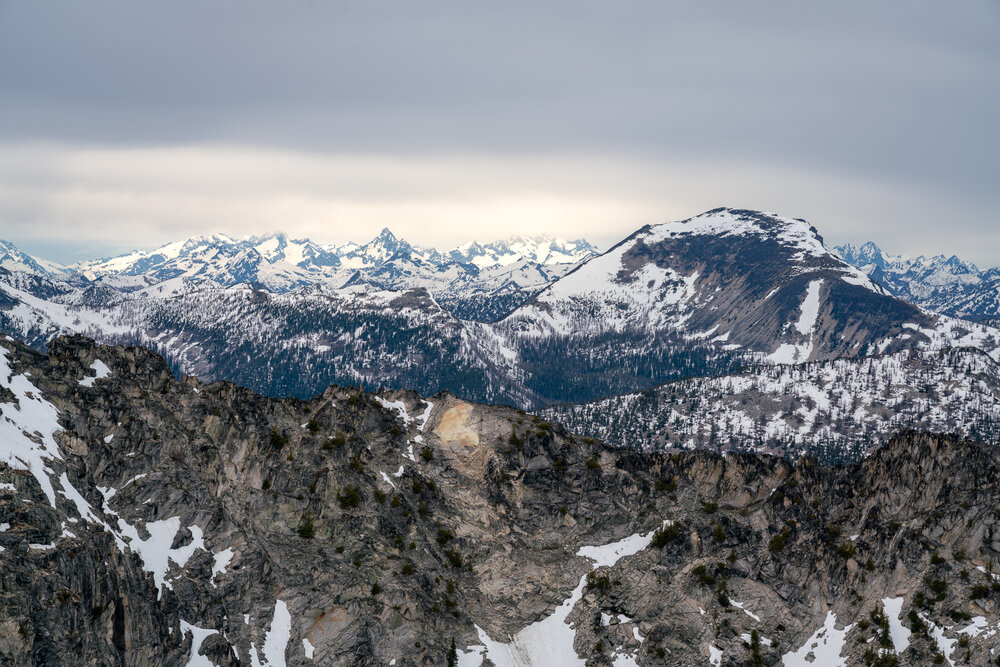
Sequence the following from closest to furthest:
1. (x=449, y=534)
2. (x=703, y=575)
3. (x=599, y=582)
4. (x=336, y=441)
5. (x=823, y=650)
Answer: (x=823, y=650)
(x=703, y=575)
(x=599, y=582)
(x=449, y=534)
(x=336, y=441)

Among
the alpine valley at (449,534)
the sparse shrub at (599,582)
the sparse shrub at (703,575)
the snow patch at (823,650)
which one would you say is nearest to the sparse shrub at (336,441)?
the alpine valley at (449,534)

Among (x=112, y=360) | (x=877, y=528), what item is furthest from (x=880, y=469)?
(x=112, y=360)

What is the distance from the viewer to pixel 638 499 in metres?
168

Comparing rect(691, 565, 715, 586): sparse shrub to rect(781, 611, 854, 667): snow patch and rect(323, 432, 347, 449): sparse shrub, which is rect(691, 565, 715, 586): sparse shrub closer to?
rect(781, 611, 854, 667): snow patch

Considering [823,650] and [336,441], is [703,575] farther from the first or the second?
[336,441]

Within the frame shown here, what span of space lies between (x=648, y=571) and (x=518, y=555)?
25441 mm

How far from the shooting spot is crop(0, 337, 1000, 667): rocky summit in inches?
4946

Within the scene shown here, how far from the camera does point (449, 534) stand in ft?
536

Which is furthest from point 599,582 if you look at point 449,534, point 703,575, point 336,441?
point 336,441

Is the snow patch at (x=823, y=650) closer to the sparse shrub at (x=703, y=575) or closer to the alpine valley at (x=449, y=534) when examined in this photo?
the alpine valley at (x=449, y=534)

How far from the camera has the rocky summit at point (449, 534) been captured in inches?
4946

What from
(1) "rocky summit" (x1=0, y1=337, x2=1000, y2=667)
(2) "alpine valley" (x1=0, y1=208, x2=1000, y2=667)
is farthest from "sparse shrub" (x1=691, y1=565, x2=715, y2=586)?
(2) "alpine valley" (x1=0, y1=208, x2=1000, y2=667)

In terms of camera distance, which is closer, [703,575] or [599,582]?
[703,575]

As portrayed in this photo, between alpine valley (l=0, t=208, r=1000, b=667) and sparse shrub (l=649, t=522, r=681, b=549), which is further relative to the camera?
sparse shrub (l=649, t=522, r=681, b=549)
